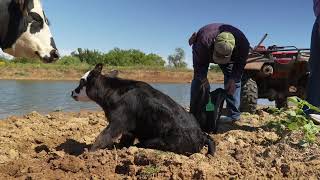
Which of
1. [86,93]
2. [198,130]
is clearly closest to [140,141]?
[198,130]

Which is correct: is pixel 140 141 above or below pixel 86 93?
below

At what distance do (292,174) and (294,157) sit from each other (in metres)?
0.48

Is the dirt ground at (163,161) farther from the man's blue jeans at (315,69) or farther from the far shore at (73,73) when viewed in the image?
the far shore at (73,73)

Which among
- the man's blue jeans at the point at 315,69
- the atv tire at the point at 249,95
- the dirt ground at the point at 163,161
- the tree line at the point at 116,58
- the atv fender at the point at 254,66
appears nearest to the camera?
the dirt ground at the point at 163,161

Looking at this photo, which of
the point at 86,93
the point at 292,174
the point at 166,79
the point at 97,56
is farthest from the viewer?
the point at 97,56

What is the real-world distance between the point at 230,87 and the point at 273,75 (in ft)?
8.24

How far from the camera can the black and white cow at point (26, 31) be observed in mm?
4262

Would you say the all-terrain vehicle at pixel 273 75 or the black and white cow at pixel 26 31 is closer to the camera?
the black and white cow at pixel 26 31

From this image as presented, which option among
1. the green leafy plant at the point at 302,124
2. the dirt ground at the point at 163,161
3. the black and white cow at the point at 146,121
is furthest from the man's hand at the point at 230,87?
the green leafy plant at the point at 302,124

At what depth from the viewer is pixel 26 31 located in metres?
4.48

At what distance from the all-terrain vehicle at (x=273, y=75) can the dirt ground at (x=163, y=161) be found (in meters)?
2.73

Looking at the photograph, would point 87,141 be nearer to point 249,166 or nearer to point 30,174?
point 30,174

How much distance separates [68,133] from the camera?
21.7 ft

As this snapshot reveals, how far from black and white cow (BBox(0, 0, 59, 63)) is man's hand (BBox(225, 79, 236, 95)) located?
3052 millimetres
